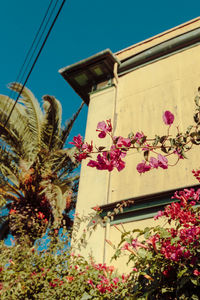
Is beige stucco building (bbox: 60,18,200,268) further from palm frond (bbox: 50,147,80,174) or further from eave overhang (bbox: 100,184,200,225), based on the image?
palm frond (bbox: 50,147,80,174)

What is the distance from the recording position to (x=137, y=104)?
6156 millimetres

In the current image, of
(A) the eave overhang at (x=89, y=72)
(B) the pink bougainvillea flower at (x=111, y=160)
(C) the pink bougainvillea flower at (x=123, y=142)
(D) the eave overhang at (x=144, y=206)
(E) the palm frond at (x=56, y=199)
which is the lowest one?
(B) the pink bougainvillea flower at (x=111, y=160)

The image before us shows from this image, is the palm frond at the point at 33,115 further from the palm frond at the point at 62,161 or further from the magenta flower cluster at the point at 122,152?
the magenta flower cluster at the point at 122,152

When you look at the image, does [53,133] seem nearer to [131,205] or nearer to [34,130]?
[34,130]

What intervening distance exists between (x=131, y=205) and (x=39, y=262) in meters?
1.58

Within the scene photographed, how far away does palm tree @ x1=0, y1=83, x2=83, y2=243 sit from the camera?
29.9ft

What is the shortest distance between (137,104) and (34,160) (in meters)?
4.35

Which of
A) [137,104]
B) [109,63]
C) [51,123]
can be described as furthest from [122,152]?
[51,123]

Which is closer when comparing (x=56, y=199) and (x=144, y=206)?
(x=144, y=206)

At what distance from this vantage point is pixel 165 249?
2602 millimetres

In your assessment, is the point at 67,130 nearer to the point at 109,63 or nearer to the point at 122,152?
the point at 109,63

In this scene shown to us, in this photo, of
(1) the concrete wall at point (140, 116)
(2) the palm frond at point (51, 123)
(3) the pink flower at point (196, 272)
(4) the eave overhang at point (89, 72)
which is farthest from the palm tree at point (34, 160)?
(3) the pink flower at point (196, 272)

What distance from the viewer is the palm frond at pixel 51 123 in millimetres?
9891

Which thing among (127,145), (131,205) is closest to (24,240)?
(131,205)
